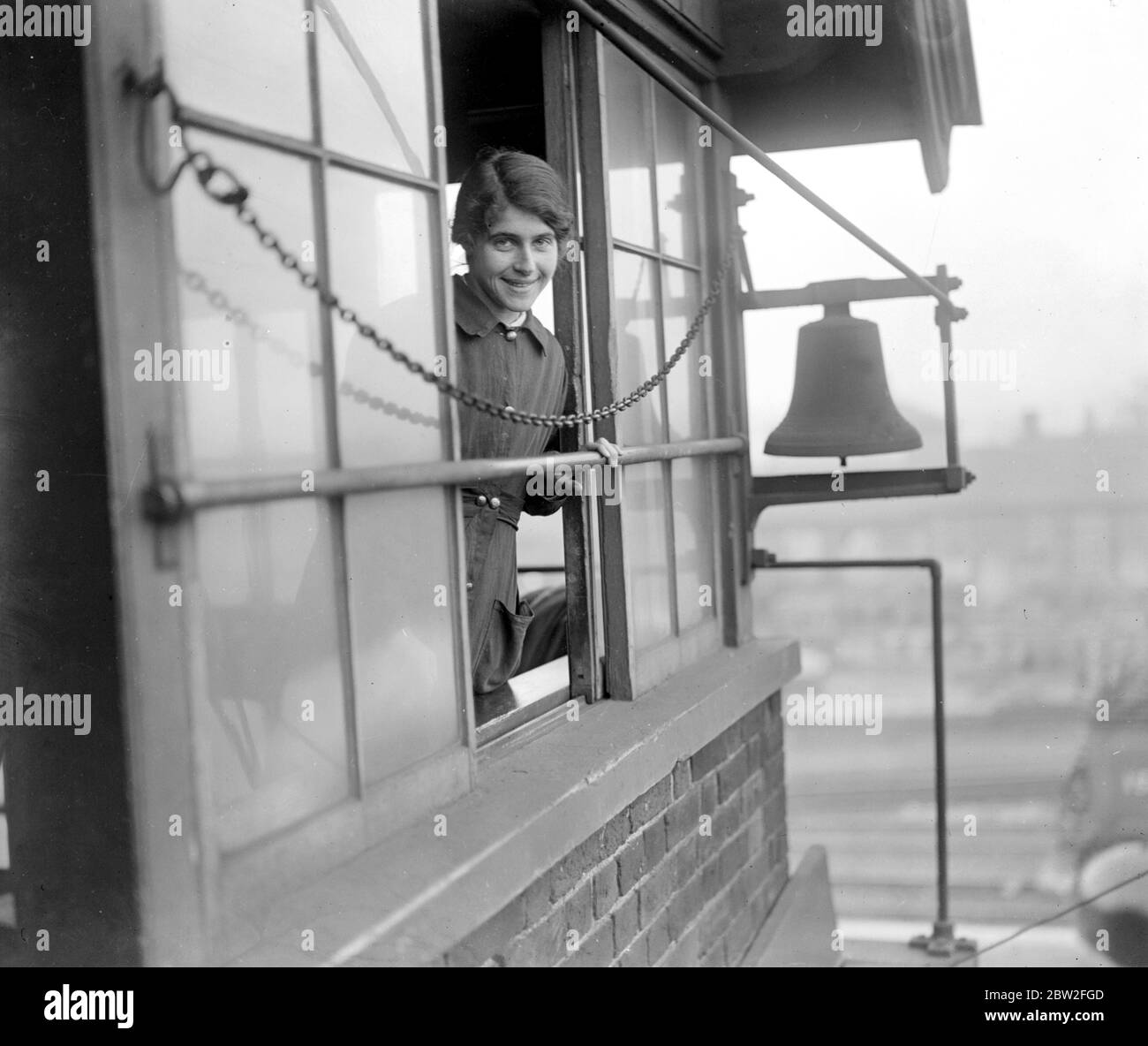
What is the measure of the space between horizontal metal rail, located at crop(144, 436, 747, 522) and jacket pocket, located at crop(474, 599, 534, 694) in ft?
1.66

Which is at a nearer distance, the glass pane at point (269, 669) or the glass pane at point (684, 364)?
the glass pane at point (269, 669)

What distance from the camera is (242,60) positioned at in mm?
1906

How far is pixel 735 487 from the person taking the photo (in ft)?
14.8

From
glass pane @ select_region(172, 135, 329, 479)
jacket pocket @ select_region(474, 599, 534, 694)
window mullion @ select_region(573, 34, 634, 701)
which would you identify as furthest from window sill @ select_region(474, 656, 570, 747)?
glass pane @ select_region(172, 135, 329, 479)

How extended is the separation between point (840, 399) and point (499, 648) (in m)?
1.64

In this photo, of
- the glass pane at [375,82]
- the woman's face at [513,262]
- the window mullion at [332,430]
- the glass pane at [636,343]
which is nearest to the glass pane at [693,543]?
the glass pane at [636,343]

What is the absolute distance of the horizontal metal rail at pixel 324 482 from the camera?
1733 millimetres

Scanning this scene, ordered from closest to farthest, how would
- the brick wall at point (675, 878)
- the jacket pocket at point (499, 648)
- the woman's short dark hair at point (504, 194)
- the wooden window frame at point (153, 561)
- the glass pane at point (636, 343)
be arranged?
the wooden window frame at point (153, 561) → the brick wall at point (675, 878) → the woman's short dark hair at point (504, 194) → the jacket pocket at point (499, 648) → the glass pane at point (636, 343)

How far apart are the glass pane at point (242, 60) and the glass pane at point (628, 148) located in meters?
1.51

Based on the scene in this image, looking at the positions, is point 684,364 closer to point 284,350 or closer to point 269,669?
point 284,350

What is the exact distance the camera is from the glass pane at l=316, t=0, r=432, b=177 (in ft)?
6.98

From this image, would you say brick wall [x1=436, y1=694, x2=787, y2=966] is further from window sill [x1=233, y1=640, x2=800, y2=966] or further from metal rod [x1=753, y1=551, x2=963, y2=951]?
metal rod [x1=753, y1=551, x2=963, y2=951]

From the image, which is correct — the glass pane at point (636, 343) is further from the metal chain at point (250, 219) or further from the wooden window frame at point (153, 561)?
the wooden window frame at point (153, 561)
